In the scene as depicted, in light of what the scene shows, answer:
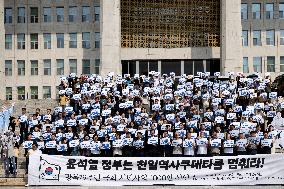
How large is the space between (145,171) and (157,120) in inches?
163

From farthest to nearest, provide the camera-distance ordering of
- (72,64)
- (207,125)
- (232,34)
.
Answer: (72,64), (232,34), (207,125)

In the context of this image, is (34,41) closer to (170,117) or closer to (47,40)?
(47,40)

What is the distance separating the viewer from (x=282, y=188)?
21.5 metres

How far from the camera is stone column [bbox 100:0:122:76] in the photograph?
48.7 meters

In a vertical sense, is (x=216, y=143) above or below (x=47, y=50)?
below

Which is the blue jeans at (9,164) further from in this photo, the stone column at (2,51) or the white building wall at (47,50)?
the stone column at (2,51)

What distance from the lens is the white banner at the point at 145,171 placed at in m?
22.3

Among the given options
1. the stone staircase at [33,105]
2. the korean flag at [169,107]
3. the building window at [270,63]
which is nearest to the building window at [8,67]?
the stone staircase at [33,105]

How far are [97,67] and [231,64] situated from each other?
12.3 m

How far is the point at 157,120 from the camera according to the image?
26.1m

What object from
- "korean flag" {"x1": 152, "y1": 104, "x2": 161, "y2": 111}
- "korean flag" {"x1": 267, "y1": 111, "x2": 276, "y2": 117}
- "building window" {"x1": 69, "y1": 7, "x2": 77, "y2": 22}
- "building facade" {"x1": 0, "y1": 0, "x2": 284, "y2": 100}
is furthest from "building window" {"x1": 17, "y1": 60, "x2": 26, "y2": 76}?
"korean flag" {"x1": 267, "y1": 111, "x2": 276, "y2": 117}

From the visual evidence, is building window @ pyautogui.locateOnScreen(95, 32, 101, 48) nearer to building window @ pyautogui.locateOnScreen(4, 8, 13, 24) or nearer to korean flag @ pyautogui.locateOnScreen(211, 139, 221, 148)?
building window @ pyautogui.locateOnScreen(4, 8, 13, 24)

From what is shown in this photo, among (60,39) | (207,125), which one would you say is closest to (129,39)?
(60,39)

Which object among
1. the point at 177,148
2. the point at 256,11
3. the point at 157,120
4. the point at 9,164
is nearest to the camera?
the point at 177,148
